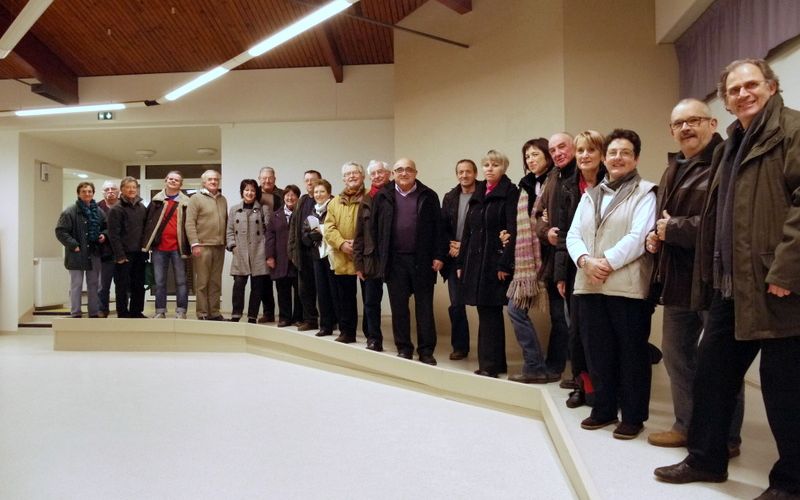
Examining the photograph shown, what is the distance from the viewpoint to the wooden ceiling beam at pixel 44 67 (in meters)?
6.23

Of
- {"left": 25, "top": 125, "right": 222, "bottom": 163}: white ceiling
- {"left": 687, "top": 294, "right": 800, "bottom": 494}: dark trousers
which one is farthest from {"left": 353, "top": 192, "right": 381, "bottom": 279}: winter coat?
{"left": 25, "top": 125, "right": 222, "bottom": 163}: white ceiling

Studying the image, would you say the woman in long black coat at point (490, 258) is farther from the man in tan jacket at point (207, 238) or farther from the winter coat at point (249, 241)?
the man in tan jacket at point (207, 238)

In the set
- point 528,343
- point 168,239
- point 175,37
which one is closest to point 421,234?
point 528,343

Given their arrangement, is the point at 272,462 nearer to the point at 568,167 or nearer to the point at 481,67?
the point at 568,167

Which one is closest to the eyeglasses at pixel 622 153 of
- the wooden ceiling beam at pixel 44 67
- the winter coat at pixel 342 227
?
the winter coat at pixel 342 227

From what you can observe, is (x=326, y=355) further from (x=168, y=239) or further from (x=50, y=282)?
(x=50, y=282)

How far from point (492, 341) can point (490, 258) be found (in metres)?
0.55

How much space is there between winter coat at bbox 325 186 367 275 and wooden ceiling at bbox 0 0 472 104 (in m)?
2.40

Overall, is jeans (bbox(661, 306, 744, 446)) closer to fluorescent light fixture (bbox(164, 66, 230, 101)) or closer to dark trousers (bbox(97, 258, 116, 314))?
fluorescent light fixture (bbox(164, 66, 230, 101))

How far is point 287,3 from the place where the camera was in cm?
598

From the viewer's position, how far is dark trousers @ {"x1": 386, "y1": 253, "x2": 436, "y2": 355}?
3857mm

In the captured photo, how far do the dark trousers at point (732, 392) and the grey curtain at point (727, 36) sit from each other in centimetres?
212

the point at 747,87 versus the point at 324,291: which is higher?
the point at 747,87

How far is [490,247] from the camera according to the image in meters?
3.41
